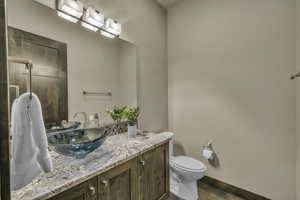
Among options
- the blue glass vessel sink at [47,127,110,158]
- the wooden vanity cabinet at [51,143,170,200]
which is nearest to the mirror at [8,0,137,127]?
the blue glass vessel sink at [47,127,110,158]

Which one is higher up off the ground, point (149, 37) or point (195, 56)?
point (149, 37)

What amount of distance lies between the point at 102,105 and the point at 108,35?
30.6 inches

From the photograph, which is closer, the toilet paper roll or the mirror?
the mirror

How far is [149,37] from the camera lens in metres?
2.15

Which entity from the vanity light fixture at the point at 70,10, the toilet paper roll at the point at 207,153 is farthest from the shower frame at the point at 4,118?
the toilet paper roll at the point at 207,153

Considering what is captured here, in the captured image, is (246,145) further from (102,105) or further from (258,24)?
(102,105)

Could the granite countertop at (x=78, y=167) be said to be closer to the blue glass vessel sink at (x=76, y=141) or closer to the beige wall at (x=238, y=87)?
the blue glass vessel sink at (x=76, y=141)

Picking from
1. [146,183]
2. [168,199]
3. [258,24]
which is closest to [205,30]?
[258,24]

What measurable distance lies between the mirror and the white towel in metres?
0.41

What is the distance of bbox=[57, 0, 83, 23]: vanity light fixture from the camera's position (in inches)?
47.6

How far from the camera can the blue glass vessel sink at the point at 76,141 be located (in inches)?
37.3

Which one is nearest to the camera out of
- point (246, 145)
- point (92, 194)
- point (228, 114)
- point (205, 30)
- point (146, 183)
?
point (92, 194)

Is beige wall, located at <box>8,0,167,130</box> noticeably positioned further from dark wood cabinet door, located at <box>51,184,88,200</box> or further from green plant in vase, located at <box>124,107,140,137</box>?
dark wood cabinet door, located at <box>51,184,88,200</box>

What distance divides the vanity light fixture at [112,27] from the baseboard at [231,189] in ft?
7.62
